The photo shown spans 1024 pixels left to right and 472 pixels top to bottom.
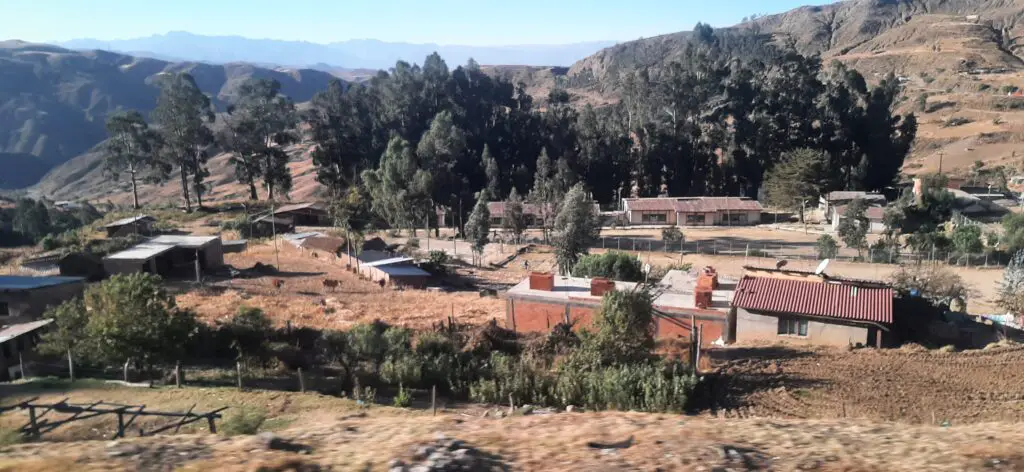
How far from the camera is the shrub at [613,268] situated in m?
25.8

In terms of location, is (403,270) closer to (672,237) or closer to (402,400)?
(402,400)

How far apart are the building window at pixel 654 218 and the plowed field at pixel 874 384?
33095mm

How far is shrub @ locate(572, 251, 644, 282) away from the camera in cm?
2580

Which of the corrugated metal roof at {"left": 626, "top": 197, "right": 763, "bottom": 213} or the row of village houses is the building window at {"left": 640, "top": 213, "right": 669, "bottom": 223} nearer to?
the corrugated metal roof at {"left": 626, "top": 197, "right": 763, "bottom": 213}

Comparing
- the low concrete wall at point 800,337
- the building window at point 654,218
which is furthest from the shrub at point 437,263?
the building window at point 654,218

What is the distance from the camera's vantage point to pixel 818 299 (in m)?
18.2

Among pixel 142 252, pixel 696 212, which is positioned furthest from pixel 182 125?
pixel 696 212

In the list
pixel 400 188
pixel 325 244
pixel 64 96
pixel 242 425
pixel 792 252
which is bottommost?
pixel 792 252

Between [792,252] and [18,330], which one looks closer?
[18,330]

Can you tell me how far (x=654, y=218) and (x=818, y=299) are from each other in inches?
1271

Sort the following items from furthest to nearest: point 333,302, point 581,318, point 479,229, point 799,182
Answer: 1. point 799,182
2. point 479,229
3. point 333,302
4. point 581,318

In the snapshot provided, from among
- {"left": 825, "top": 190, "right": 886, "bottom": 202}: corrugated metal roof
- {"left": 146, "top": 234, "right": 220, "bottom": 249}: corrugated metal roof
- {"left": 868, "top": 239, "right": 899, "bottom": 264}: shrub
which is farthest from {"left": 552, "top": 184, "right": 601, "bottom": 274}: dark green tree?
{"left": 825, "top": 190, "right": 886, "bottom": 202}: corrugated metal roof

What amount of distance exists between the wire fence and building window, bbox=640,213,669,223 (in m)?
7.53

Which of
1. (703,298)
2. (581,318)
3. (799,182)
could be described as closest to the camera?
(703,298)
